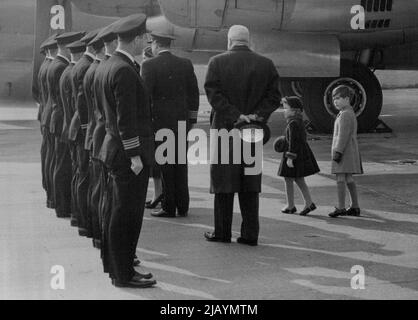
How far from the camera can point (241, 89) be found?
7480 millimetres

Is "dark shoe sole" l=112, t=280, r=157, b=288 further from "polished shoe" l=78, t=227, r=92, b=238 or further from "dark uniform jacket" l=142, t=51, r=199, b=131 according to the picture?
"dark uniform jacket" l=142, t=51, r=199, b=131

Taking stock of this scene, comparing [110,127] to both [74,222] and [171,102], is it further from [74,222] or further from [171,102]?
[171,102]

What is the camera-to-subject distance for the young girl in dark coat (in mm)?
8719

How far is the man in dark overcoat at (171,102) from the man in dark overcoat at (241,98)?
4.43ft

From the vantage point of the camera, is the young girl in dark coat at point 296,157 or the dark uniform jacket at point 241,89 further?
the young girl in dark coat at point 296,157

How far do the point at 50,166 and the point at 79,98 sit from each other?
6.22 feet

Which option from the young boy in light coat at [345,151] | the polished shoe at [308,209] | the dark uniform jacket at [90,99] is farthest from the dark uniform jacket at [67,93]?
the young boy in light coat at [345,151]

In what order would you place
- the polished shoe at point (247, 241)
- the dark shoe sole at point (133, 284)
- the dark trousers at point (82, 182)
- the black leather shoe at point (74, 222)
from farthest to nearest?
the black leather shoe at point (74, 222) < the dark trousers at point (82, 182) < the polished shoe at point (247, 241) < the dark shoe sole at point (133, 284)

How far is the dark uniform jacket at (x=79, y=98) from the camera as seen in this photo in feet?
25.7

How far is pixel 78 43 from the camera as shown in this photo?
332 inches

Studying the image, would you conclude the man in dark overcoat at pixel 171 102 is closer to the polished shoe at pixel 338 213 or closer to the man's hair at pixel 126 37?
the polished shoe at pixel 338 213

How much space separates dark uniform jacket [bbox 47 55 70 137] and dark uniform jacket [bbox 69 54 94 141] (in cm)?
82
